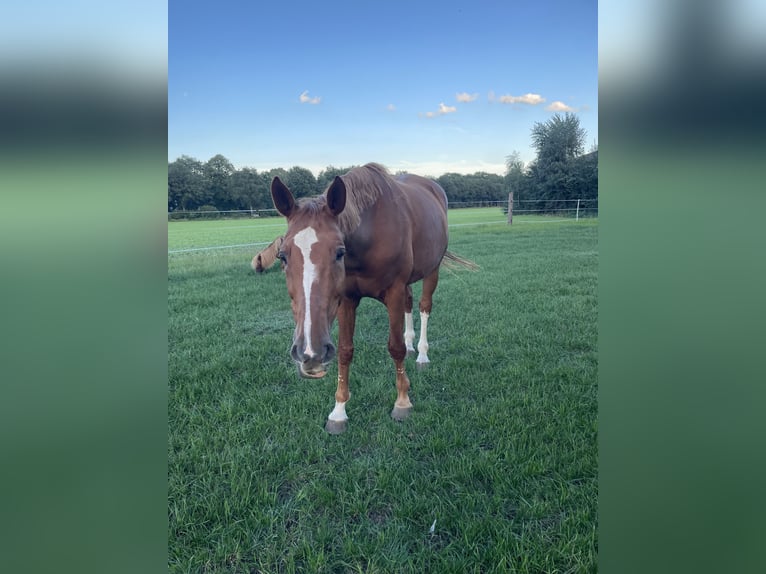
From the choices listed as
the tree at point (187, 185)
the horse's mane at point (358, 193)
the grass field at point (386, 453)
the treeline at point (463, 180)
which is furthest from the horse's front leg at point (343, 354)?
the tree at point (187, 185)

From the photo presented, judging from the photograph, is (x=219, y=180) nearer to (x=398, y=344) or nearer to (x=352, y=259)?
(x=352, y=259)

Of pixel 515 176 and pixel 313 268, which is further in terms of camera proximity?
pixel 515 176

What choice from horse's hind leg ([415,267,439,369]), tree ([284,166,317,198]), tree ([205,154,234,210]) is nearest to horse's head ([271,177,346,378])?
Answer: tree ([284,166,317,198])

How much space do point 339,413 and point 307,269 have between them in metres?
1.24

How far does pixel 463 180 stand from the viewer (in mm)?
6223

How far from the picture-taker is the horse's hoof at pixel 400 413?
2.72m

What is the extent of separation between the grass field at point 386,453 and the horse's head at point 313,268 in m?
0.72

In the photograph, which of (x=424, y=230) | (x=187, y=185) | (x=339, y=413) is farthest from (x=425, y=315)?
(x=187, y=185)

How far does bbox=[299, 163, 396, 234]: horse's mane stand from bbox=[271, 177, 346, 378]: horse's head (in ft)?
0.13

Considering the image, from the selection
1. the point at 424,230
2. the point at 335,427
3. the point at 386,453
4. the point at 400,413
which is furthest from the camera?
the point at 424,230
